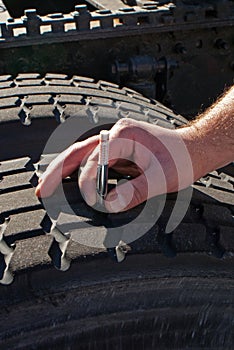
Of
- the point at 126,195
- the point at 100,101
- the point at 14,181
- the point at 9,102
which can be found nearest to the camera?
the point at 126,195

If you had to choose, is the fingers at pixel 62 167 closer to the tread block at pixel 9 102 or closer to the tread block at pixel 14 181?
the tread block at pixel 14 181

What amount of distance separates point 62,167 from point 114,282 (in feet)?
0.99

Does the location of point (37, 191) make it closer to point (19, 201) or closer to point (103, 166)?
point (19, 201)

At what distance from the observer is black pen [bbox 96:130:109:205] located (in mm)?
1383

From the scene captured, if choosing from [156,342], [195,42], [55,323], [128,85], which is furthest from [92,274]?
[195,42]

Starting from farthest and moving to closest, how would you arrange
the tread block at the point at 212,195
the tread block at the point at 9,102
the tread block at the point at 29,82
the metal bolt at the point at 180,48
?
the metal bolt at the point at 180,48 → the tread block at the point at 29,82 → the tread block at the point at 9,102 → the tread block at the point at 212,195

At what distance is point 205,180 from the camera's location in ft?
6.24

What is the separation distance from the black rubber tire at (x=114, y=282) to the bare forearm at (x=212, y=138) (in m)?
0.09

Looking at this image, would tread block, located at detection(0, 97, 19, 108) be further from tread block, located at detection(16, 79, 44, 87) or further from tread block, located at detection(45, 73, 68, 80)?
tread block, located at detection(45, 73, 68, 80)

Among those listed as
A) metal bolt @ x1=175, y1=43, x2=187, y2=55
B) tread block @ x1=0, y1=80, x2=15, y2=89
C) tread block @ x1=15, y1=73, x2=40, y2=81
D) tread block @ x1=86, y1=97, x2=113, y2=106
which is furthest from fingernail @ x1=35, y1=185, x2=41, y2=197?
metal bolt @ x1=175, y1=43, x2=187, y2=55

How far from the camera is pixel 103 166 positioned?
1420 millimetres

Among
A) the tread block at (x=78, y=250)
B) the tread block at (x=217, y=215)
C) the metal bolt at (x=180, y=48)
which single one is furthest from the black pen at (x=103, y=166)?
the metal bolt at (x=180, y=48)

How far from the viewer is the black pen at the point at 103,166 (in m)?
1.38

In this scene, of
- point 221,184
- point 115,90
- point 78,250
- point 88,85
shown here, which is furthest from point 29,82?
point 78,250
